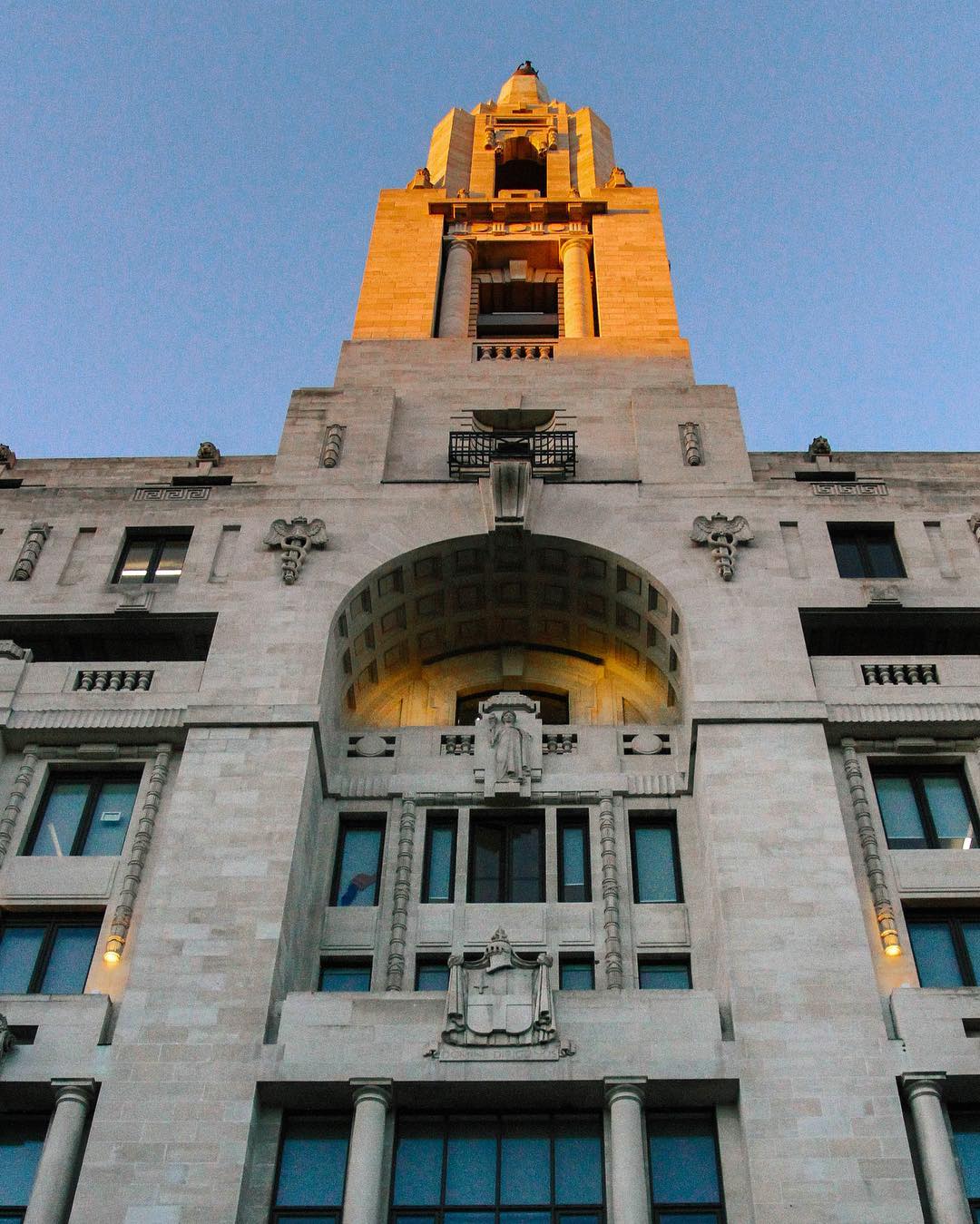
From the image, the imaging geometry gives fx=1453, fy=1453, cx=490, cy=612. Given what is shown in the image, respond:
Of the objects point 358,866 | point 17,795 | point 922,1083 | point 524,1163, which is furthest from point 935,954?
point 17,795

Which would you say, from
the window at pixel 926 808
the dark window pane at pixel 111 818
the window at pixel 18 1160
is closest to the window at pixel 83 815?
the dark window pane at pixel 111 818

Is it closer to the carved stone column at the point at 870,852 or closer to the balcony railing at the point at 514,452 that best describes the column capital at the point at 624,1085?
the carved stone column at the point at 870,852

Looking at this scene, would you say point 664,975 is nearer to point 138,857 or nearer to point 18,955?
point 138,857

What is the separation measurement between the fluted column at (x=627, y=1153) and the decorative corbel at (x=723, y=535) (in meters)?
13.3

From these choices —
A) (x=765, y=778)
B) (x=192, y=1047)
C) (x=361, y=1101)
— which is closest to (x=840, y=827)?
(x=765, y=778)

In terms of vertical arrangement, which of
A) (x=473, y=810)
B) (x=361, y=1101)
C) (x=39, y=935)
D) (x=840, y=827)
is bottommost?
(x=361, y=1101)

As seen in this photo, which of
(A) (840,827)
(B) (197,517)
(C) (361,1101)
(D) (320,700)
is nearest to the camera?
(C) (361,1101)

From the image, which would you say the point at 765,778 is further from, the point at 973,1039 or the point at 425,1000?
the point at 425,1000

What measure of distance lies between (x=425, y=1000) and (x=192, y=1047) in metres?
4.16

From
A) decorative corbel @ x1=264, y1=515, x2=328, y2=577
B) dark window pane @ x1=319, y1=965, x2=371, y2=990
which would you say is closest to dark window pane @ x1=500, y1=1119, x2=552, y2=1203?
dark window pane @ x1=319, y1=965, x2=371, y2=990

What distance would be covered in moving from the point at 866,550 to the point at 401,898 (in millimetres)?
14775

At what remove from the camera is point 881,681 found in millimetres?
32312

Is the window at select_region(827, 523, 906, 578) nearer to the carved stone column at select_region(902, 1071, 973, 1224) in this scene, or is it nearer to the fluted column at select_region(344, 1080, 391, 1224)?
the carved stone column at select_region(902, 1071, 973, 1224)

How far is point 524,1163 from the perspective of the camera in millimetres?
24875
